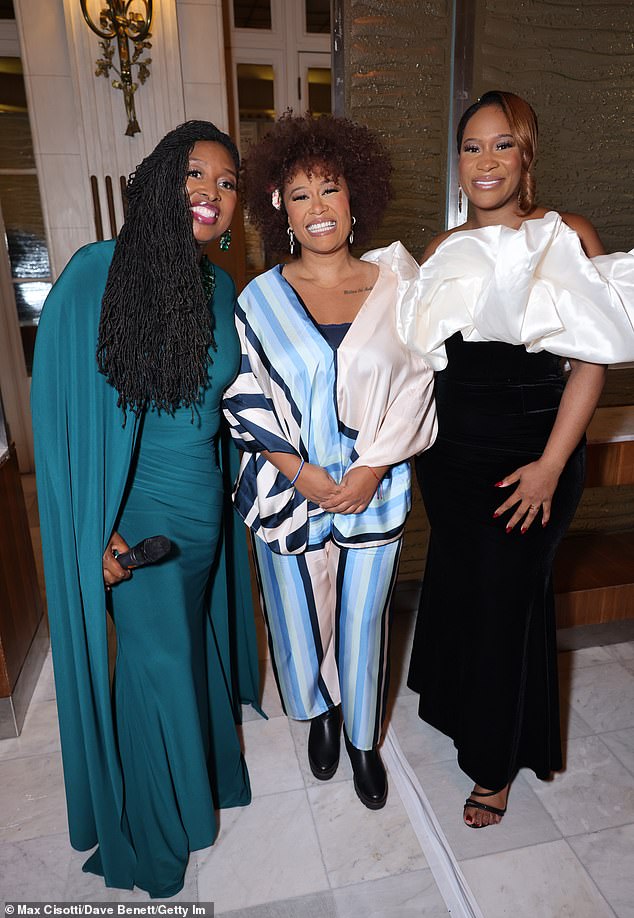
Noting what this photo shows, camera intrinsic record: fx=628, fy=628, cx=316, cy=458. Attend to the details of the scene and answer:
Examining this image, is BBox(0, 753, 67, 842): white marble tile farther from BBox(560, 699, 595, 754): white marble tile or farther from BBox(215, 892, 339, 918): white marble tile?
BBox(560, 699, 595, 754): white marble tile

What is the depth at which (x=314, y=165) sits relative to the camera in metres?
1.49

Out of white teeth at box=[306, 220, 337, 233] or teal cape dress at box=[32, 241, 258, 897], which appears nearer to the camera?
teal cape dress at box=[32, 241, 258, 897]

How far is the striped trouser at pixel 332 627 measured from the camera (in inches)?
65.9

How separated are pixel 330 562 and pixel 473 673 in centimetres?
49

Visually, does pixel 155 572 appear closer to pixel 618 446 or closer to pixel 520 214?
pixel 520 214

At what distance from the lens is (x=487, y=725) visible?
1702 mm

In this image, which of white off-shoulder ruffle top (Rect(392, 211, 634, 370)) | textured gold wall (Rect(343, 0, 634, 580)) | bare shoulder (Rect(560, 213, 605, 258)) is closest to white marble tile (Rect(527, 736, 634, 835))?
white off-shoulder ruffle top (Rect(392, 211, 634, 370))

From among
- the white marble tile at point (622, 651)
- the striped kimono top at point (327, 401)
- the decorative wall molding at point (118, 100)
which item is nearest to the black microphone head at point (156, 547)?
the striped kimono top at point (327, 401)

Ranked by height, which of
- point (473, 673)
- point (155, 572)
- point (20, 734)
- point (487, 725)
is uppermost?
point (155, 572)

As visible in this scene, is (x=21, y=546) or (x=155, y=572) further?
(x=21, y=546)

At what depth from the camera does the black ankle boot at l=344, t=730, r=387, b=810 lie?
1.79m

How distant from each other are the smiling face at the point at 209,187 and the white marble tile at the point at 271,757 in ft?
5.07

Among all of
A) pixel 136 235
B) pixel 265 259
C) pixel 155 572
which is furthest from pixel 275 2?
pixel 155 572

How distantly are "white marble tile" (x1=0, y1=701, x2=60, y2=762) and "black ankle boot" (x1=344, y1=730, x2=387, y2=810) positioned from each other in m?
1.00
